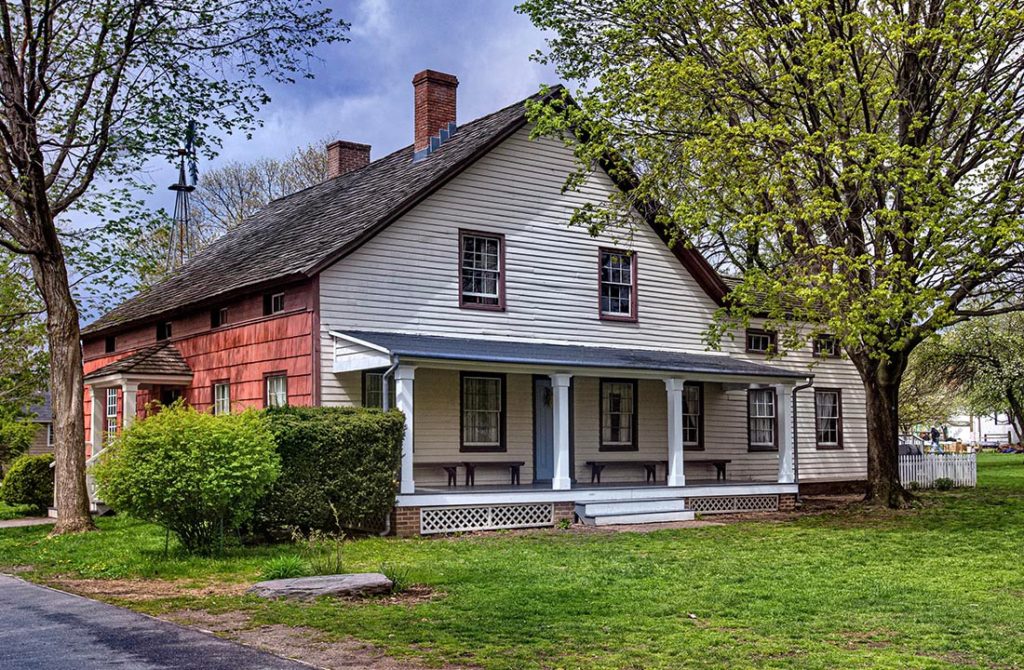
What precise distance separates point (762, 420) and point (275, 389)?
41.0ft

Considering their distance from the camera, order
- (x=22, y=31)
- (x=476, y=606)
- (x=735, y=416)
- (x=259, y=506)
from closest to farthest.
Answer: (x=476, y=606) < (x=259, y=506) < (x=22, y=31) < (x=735, y=416)

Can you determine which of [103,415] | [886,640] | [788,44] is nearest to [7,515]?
Result: [103,415]

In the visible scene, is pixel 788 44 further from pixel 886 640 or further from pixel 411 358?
pixel 886 640

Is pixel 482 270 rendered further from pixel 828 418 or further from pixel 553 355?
pixel 828 418

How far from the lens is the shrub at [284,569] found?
12281mm

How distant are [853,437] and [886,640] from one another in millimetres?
20998

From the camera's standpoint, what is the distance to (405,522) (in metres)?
17.9

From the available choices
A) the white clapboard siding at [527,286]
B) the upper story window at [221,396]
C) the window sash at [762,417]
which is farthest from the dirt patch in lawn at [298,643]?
the window sash at [762,417]

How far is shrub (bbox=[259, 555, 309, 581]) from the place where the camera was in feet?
40.3

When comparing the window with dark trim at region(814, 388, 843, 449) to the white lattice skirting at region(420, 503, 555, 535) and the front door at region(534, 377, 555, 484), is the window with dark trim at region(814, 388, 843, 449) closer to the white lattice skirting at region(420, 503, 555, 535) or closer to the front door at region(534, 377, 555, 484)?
the front door at region(534, 377, 555, 484)

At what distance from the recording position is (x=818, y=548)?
52.9ft

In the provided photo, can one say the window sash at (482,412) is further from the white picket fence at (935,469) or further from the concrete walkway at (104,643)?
the white picket fence at (935,469)

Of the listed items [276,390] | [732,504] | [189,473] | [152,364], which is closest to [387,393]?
[276,390]

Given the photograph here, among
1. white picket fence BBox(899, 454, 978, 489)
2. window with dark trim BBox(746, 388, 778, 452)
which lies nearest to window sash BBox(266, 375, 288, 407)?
window with dark trim BBox(746, 388, 778, 452)
